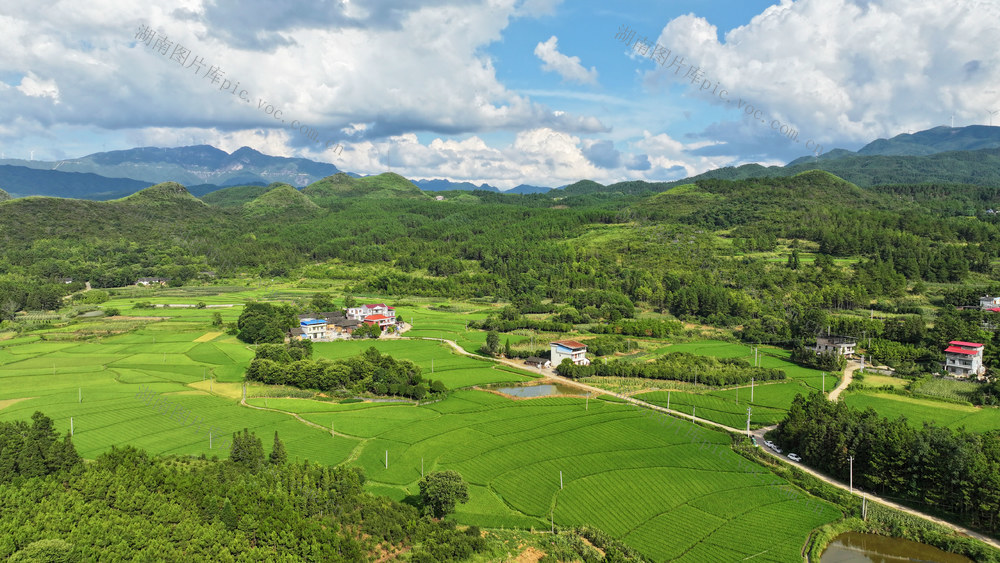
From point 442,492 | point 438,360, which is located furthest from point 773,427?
point 438,360

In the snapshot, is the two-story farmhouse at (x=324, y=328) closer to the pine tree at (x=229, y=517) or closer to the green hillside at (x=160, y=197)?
the pine tree at (x=229, y=517)

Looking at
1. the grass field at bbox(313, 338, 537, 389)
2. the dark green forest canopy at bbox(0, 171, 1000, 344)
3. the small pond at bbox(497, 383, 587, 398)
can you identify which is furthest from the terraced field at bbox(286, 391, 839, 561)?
the dark green forest canopy at bbox(0, 171, 1000, 344)

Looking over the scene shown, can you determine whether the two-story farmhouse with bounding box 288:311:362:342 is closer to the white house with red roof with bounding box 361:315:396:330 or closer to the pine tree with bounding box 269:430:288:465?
the white house with red roof with bounding box 361:315:396:330

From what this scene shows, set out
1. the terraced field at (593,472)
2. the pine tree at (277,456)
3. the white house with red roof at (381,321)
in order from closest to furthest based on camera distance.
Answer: the terraced field at (593,472), the pine tree at (277,456), the white house with red roof at (381,321)

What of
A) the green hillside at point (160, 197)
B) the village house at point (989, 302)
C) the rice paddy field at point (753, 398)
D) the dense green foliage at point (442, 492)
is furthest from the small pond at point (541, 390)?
the green hillside at point (160, 197)

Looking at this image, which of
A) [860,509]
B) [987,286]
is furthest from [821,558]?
[987,286]
